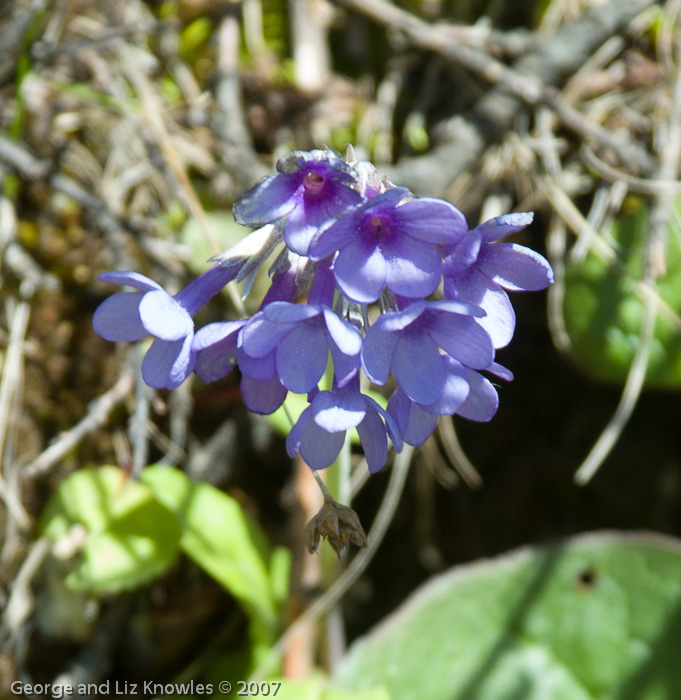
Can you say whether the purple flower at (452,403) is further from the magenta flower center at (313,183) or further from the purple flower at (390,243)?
the magenta flower center at (313,183)

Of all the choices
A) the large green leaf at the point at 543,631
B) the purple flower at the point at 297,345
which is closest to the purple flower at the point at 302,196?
the purple flower at the point at 297,345

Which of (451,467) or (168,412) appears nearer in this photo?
(168,412)

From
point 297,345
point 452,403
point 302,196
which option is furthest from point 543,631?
point 302,196

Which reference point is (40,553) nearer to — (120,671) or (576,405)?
(120,671)

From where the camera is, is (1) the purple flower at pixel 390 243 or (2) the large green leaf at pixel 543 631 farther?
(2) the large green leaf at pixel 543 631

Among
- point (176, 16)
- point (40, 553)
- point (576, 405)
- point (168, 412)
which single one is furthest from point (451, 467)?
→ point (176, 16)

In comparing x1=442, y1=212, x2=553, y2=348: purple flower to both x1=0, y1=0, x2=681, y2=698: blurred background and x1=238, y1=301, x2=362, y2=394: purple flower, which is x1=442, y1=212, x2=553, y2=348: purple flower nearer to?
x1=238, y1=301, x2=362, y2=394: purple flower
